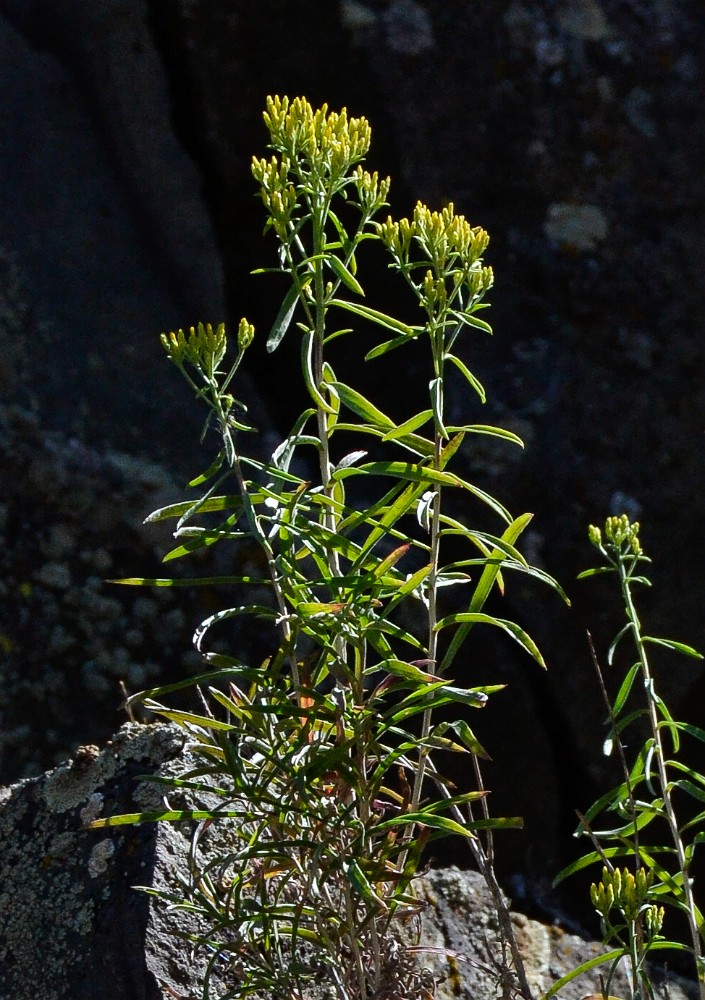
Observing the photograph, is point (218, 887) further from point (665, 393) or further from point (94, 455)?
point (665, 393)

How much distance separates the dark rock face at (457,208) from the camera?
240cm

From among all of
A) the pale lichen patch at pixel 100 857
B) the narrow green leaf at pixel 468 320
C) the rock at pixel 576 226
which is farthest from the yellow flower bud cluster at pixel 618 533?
the rock at pixel 576 226

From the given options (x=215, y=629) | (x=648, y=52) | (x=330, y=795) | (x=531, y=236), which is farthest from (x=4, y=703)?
(x=648, y=52)

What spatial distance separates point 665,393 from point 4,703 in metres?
1.54

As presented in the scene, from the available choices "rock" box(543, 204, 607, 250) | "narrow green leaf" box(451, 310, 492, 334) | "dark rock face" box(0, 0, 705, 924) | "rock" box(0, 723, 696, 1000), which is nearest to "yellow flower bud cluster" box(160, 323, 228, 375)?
"narrow green leaf" box(451, 310, 492, 334)

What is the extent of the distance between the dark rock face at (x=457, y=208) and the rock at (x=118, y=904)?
892mm

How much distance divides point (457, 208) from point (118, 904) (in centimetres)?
180

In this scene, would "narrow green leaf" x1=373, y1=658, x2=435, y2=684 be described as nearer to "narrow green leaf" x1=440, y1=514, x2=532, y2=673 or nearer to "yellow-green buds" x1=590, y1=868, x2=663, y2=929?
"narrow green leaf" x1=440, y1=514, x2=532, y2=673

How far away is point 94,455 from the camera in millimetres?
2336

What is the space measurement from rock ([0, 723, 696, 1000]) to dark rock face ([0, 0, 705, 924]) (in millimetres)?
892

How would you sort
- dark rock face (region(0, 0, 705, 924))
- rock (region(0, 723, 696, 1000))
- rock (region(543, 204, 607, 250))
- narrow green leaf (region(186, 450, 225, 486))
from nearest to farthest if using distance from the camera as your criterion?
narrow green leaf (region(186, 450, 225, 486)), rock (region(0, 723, 696, 1000)), dark rock face (region(0, 0, 705, 924)), rock (region(543, 204, 607, 250))

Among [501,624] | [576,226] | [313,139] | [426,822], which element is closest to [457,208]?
[576,226]

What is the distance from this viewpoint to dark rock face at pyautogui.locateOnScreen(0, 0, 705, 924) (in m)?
2.40

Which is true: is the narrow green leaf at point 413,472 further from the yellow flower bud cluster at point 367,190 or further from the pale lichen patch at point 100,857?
the pale lichen patch at point 100,857
